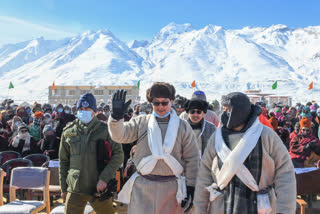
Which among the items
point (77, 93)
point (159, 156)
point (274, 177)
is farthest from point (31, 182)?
point (77, 93)

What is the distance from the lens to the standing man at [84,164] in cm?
358

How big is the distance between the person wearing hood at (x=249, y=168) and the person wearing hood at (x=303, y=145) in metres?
4.25

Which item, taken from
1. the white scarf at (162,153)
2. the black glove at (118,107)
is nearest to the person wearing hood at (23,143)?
the white scarf at (162,153)

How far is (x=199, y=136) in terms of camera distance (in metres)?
4.41

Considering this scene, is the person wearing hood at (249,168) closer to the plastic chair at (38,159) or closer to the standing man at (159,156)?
the standing man at (159,156)

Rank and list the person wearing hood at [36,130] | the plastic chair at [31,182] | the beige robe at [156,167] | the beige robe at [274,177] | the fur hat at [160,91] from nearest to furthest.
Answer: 1. the beige robe at [274,177]
2. the beige robe at [156,167]
3. the fur hat at [160,91]
4. the plastic chair at [31,182]
5. the person wearing hood at [36,130]

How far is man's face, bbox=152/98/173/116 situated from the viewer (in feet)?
10.9

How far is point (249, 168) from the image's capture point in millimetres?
2508

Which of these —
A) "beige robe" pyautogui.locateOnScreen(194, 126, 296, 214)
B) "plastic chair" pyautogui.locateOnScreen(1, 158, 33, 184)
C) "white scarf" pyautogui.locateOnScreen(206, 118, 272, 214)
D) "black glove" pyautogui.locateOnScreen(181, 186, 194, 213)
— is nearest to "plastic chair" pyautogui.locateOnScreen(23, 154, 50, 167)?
"plastic chair" pyautogui.locateOnScreen(1, 158, 33, 184)

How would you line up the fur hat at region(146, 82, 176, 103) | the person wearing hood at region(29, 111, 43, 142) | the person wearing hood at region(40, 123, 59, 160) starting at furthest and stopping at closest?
the person wearing hood at region(29, 111, 43, 142) < the person wearing hood at region(40, 123, 59, 160) < the fur hat at region(146, 82, 176, 103)

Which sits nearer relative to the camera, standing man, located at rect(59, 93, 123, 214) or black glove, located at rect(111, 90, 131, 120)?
black glove, located at rect(111, 90, 131, 120)

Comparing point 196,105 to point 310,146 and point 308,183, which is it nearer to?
point 308,183

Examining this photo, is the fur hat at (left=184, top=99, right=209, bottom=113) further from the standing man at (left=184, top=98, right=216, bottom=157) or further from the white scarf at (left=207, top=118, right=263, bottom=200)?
the white scarf at (left=207, top=118, right=263, bottom=200)

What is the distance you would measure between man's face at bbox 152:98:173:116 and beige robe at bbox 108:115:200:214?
0.18 metres
